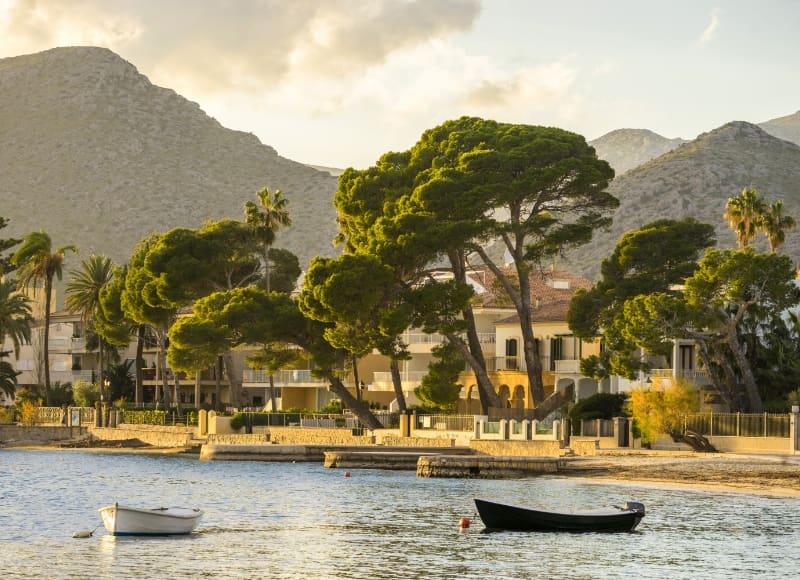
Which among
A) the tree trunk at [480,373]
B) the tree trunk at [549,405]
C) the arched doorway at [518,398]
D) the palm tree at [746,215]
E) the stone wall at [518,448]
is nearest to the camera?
the stone wall at [518,448]

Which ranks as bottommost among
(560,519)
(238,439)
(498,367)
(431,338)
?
(560,519)

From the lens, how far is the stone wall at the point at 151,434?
101 m

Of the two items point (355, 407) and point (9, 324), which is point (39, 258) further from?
point (355, 407)

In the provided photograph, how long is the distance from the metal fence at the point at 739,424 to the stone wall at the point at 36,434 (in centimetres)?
5768

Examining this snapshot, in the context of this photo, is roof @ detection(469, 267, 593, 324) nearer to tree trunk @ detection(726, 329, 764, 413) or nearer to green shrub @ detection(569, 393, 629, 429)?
green shrub @ detection(569, 393, 629, 429)

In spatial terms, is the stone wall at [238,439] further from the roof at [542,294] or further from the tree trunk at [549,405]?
the tree trunk at [549,405]

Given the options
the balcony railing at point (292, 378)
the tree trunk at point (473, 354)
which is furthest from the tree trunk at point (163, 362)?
the tree trunk at point (473, 354)

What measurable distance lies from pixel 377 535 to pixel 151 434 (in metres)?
63.3

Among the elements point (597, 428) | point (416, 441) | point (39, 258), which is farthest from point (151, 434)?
point (597, 428)

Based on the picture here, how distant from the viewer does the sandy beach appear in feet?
190

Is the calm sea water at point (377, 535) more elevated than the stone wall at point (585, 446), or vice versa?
the stone wall at point (585, 446)

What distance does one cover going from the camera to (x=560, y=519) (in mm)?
43250

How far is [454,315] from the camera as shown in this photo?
80125 mm

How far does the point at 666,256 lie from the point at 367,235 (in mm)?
17490
